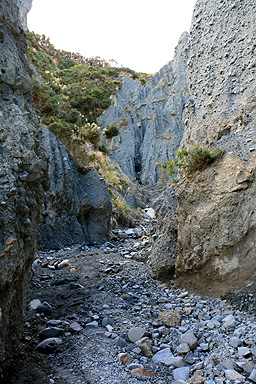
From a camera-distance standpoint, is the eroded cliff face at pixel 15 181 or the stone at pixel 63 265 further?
the stone at pixel 63 265

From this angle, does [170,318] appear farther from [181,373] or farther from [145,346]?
[181,373]

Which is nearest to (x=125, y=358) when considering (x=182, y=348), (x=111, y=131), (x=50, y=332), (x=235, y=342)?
(x=182, y=348)

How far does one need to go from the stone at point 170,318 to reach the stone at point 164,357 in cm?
62

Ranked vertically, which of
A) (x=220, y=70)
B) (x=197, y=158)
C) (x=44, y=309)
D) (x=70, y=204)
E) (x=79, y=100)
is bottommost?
(x=44, y=309)

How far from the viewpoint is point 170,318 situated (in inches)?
161

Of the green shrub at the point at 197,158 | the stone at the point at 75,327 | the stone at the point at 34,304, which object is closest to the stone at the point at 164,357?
the stone at the point at 75,327

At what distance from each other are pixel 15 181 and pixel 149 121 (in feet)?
94.0

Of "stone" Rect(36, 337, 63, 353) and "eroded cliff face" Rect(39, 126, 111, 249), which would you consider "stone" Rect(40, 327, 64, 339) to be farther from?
"eroded cliff face" Rect(39, 126, 111, 249)

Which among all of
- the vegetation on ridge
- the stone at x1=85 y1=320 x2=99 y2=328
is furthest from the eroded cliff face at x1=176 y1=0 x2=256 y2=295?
the vegetation on ridge

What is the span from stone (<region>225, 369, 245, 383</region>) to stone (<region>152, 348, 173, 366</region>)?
67cm

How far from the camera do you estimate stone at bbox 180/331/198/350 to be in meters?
3.42

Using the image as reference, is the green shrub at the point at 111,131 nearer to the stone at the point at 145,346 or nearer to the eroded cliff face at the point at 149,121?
the eroded cliff face at the point at 149,121

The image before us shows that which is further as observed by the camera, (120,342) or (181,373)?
(120,342)

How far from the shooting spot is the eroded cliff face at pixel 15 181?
261 cm
